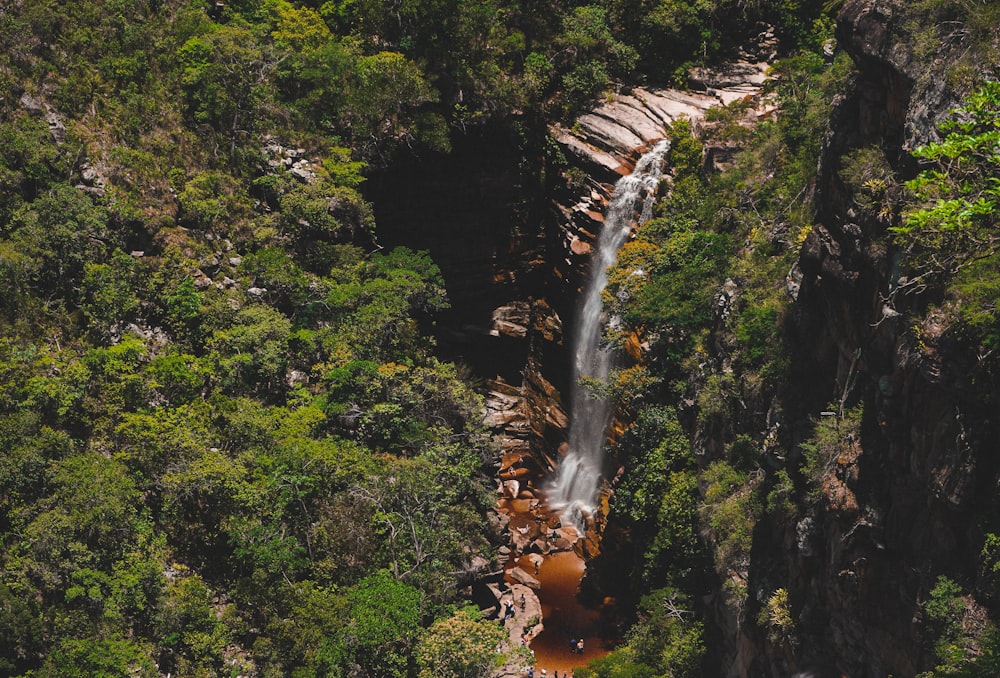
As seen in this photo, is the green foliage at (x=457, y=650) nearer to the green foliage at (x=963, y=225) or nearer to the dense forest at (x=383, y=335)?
the dense forest at (x=383, y=335)

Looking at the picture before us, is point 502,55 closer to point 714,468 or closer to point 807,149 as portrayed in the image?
point 807,149

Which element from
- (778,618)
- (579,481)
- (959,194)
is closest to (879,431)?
(959,194)

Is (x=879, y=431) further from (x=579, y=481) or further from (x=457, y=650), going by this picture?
(x=579, y=481)

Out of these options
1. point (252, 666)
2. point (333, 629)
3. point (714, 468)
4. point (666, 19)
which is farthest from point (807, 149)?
point (252, 666)

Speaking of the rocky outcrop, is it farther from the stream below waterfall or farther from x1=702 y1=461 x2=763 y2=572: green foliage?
x1=702 y1=461 x2=763 y2=572: green foliage

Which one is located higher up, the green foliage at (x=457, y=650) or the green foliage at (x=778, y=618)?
the green foliage at (x=778, y=618)

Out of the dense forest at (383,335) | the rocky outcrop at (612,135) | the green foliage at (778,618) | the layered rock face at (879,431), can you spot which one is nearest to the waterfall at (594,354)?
the rocky outcrop at (612,135)

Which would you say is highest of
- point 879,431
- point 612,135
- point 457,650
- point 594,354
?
point 612,135
